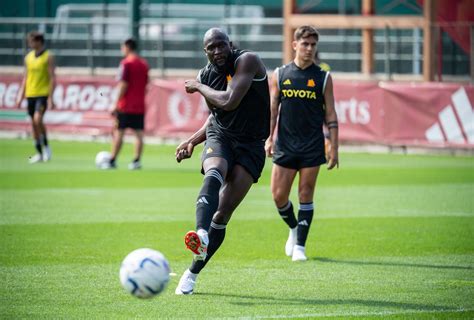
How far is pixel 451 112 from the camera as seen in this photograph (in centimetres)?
2312

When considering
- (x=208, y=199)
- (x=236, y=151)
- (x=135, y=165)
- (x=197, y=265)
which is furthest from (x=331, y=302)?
(x=135, y=165)

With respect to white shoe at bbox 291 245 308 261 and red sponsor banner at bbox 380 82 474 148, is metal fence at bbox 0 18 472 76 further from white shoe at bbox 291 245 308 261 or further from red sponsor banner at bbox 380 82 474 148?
white shoe at bbox 291 245 308 261

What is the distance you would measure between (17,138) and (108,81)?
9.99 feet

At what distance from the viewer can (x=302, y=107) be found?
11109mm

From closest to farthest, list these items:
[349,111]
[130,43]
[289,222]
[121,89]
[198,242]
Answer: [198,242] → [289,222] → [130,43] → [121,89] → [349,111]

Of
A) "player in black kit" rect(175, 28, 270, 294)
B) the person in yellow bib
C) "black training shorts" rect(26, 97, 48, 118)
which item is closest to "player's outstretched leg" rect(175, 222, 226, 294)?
"player in black kit" rect(175, 28, 270, 294)

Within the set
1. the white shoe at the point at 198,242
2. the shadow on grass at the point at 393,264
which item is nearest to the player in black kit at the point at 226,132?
the white shoe at the point at 198,242

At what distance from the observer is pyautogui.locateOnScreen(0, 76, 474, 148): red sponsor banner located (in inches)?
914

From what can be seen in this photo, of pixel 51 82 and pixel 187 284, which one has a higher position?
pixel 51 82

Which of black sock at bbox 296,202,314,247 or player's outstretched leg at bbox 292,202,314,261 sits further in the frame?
black sock at bbox 296,202,314,247

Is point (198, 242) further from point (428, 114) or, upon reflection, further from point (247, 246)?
point (428, 114)

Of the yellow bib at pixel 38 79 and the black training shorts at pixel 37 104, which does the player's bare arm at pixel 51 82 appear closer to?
the yellow bib at pixel 38 79

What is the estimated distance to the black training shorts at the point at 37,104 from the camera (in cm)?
2161

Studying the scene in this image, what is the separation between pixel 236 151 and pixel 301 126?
6.63ft
